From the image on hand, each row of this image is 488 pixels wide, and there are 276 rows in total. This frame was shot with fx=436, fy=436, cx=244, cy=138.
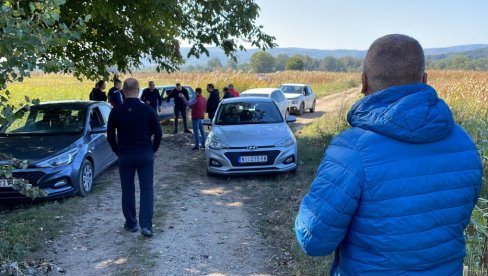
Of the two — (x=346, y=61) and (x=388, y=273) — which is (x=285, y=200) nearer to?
(x=388, y=273)

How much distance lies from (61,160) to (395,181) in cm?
628

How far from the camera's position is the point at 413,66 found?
182 centimetres

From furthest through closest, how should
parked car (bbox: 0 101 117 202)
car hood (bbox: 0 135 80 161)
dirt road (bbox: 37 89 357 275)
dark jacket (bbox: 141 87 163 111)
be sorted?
dark jacket (bbox: 141 87 163 111), car hood (bbox: 0 135 80 161), parked car (bbox: 0 101 117 202), dirt road (bbox: 37 89 357 275)

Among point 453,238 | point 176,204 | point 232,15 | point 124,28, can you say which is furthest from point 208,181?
point 453,238

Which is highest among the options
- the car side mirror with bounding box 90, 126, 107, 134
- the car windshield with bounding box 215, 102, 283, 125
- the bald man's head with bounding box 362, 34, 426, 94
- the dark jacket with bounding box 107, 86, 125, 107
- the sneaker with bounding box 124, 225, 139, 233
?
the bald man's head with bounding box 362, 34, 426, 94

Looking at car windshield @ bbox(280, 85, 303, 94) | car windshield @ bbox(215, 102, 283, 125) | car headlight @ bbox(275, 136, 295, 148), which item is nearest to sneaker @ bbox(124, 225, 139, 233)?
car headlight @ bbox(275, 136, 295, 148)

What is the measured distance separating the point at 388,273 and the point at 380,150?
0.50 meters

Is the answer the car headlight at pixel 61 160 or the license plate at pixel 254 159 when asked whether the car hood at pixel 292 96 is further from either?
the car headlight at pixel 61 160

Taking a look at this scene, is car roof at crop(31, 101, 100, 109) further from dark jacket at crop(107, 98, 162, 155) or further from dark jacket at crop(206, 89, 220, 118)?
dark jacket at crop(206, 89, 220, 118)

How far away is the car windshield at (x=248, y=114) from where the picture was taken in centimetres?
943

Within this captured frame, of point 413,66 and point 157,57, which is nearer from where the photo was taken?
point 413,66

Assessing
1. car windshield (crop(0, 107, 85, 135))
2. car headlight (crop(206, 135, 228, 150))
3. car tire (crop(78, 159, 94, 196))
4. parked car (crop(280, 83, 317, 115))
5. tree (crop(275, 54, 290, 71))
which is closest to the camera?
car tire (crop(78, 159, 94, 196))

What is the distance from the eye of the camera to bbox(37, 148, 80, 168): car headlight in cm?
674

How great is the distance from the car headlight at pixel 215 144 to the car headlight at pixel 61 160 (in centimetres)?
255
